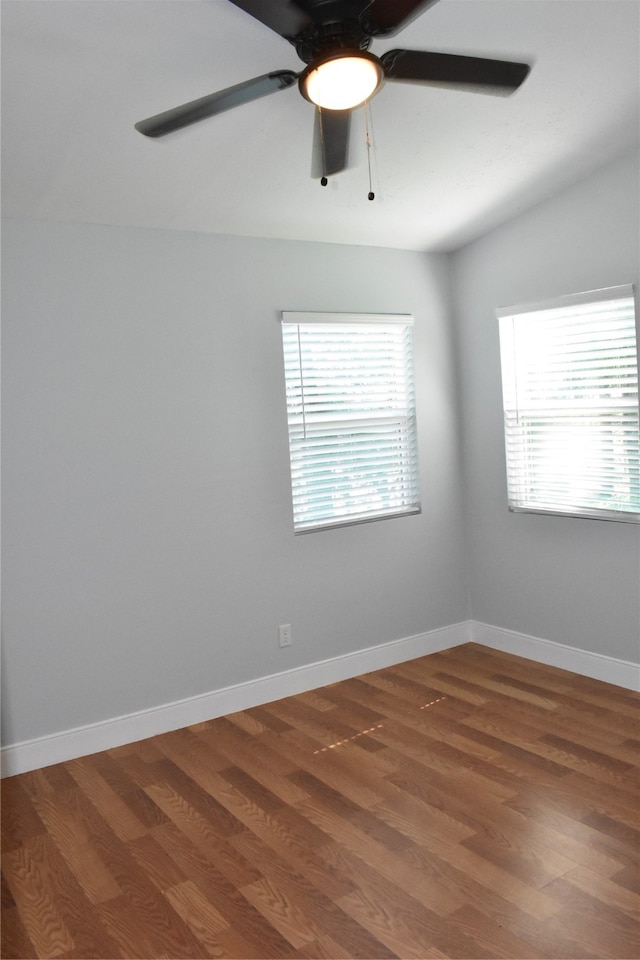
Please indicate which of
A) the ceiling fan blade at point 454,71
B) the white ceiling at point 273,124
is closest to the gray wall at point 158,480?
the white ceiling at point 273,124

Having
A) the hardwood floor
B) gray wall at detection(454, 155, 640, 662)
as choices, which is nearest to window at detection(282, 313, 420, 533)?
gray wall at detection(454, 155, 640, 662)

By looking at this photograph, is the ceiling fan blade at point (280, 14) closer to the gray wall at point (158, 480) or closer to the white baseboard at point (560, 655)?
the gray wall at point (158, 480)

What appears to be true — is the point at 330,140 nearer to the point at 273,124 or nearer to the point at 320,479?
the point at 273,124

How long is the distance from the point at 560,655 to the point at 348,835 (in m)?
2.01

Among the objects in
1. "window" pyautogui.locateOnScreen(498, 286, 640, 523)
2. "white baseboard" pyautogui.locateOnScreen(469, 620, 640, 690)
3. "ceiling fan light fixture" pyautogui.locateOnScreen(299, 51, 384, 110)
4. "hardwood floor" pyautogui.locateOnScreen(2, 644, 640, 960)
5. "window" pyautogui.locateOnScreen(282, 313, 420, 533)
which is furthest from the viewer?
"window" pyautogui.locateOnScreen(282, 313, 420, 533)

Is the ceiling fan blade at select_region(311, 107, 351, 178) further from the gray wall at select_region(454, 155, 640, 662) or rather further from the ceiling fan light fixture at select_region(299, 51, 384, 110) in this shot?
the gray wall at select_region(454, 155, 640, 662)

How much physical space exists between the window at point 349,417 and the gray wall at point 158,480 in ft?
0.31

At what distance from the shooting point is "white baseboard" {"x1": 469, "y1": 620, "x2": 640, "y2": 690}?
3.98m

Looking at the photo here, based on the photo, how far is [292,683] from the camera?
4184mm

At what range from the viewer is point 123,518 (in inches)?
143

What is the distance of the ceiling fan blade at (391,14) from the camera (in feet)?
6.36

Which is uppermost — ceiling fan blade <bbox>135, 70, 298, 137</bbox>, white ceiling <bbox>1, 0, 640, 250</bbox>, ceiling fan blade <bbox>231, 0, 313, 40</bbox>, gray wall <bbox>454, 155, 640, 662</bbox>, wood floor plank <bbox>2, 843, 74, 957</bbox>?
white ceiling <bbox>1, 0, 640, 250</bbox>

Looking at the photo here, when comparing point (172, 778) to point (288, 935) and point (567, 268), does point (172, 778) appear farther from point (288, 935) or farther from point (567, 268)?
point (567, 268)

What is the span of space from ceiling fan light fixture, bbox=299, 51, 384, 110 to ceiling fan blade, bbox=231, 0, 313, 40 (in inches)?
3.8
